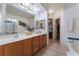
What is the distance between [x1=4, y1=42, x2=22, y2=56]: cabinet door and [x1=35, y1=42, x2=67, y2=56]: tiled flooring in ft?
1.14

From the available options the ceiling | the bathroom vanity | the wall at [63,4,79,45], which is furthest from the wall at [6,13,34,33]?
the wall at [63,4,79,45]

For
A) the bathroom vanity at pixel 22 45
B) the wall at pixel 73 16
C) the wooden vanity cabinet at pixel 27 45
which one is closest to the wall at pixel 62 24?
the wall at pixel 73 16

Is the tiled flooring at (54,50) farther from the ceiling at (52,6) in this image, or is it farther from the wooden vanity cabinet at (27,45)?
the ceiling at (52,6)

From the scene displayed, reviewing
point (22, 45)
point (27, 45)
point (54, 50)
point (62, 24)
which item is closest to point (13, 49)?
point (22, 45)

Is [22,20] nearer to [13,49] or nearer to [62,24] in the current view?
[13,49]

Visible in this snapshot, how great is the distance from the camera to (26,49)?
2.25 metres

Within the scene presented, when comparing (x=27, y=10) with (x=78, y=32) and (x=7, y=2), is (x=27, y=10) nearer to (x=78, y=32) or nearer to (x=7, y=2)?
(x=7, y=2)

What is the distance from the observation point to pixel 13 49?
6.24ft

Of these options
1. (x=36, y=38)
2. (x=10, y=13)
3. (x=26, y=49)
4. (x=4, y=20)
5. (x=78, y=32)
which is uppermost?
(x=10, y=13)

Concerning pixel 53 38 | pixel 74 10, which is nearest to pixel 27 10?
pixel 53 38

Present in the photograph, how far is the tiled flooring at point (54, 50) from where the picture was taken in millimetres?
1896

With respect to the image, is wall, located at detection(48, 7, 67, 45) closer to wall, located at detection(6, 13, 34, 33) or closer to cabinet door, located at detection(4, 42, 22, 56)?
wall, located at detection(6, 13, 34, 33)

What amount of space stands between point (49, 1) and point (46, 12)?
0.89 ft

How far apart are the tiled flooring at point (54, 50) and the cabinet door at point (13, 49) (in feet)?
1.14
